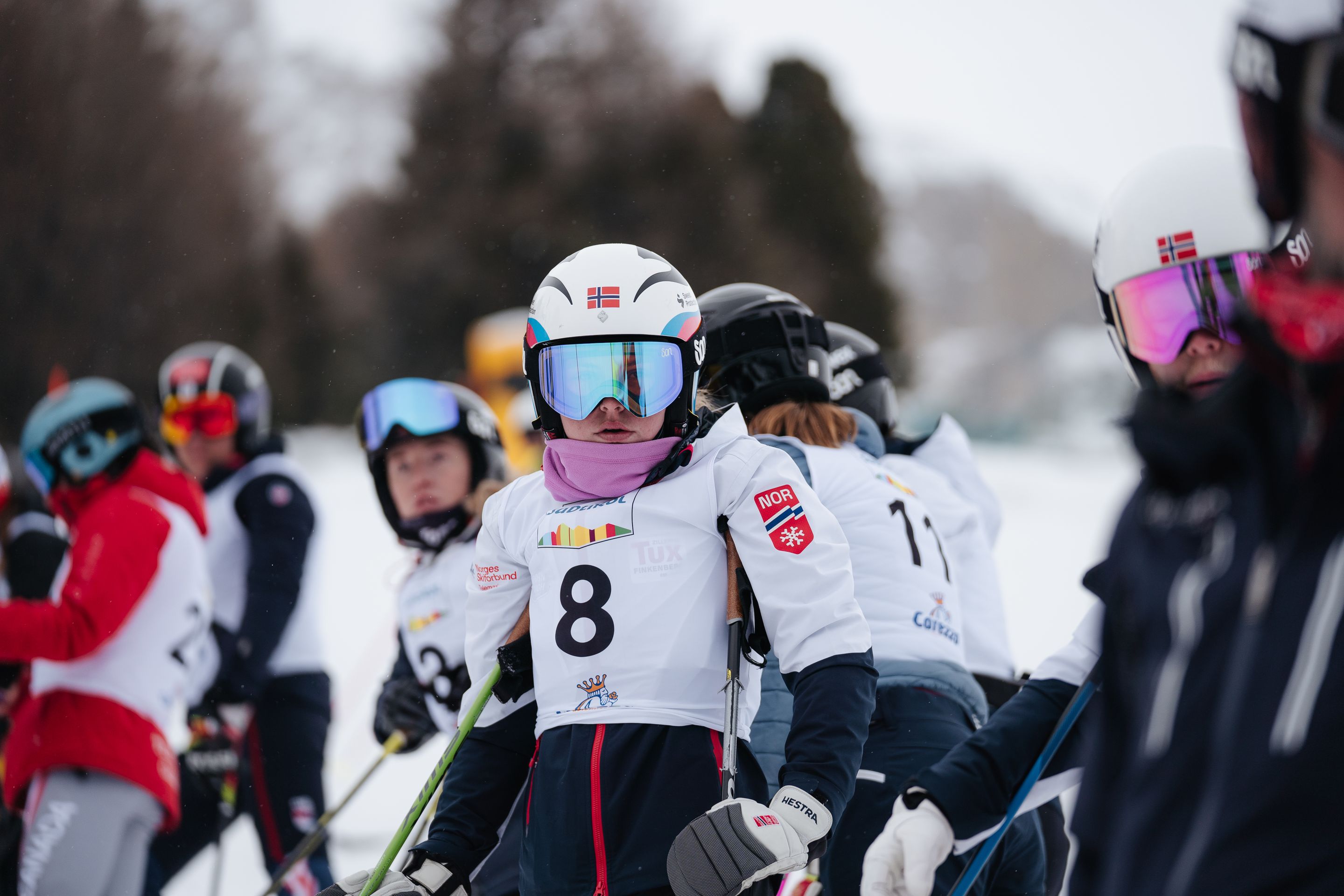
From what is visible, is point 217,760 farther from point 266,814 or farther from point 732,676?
point 732,676

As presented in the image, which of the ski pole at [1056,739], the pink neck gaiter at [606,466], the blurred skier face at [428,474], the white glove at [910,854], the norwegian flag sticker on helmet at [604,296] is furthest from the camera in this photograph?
the blurred skier face at [428,474]

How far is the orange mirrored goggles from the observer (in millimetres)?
5867

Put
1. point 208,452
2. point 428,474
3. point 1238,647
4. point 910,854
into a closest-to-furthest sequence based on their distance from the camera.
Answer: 1. point 1238,647
2. point 910,854
3. point 428,474
4. point 208,452

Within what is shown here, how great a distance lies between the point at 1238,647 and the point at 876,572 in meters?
1.90

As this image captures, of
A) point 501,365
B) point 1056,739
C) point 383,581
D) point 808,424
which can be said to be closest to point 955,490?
point 808,424

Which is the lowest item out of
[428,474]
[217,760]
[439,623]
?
[217,760]

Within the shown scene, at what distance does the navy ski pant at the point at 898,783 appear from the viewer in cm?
291

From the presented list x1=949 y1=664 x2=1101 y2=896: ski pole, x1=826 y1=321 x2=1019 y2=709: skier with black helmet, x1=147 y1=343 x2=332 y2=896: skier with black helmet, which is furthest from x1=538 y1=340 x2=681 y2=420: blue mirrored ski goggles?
x1=147 y1=343 x2=332 y2=896: skier with black helmet

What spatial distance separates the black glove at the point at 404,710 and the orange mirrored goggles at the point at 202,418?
2227 millimetres

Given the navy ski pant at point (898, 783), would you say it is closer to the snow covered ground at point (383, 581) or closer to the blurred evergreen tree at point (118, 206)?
the snow covered ground at point (383, 581)

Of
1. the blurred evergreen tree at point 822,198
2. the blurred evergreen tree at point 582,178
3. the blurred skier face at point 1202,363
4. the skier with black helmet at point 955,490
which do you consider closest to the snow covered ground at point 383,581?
the blurred skier face at point 1202,363

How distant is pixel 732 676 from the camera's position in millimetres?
2463

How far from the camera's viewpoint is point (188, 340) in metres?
25.2

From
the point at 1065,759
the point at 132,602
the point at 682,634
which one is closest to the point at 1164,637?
the point at 1065,759
